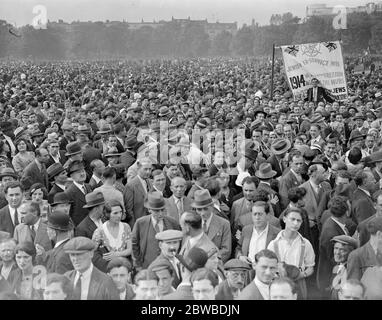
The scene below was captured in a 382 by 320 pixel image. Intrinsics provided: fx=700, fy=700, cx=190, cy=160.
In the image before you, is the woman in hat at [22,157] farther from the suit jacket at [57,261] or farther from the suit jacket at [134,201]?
the suit jacket at [57,261]

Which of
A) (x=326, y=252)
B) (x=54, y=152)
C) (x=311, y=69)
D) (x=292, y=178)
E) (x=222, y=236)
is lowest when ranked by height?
(x=326, y=252)

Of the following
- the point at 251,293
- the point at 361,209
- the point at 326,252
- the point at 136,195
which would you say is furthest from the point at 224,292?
the point at 136,195

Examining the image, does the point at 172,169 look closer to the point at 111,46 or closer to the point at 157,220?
the point at 157,220

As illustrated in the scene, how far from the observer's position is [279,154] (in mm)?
9445

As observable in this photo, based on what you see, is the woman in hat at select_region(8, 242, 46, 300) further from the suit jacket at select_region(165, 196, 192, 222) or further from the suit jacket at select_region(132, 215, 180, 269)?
the suit jacket at select_region(165, 196, 192, 222)

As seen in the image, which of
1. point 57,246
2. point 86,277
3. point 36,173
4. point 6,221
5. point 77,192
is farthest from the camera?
point 36,173

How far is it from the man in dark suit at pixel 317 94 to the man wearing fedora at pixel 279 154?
305 inches

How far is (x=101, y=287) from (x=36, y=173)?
149 inches

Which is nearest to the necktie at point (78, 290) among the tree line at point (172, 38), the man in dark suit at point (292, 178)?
the man in dark suit at point (292, 178)

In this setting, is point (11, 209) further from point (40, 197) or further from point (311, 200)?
point (311, 200)

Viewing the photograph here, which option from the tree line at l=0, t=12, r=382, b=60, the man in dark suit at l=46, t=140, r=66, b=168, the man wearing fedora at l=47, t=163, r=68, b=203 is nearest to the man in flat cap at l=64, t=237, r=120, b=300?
the man wearing fedora at l=47, t=163, r=68, b=203

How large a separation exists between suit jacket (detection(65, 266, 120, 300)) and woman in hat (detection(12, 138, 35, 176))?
4063mm

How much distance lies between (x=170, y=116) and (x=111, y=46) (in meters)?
68.3

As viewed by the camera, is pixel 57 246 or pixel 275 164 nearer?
pixel 57 246
